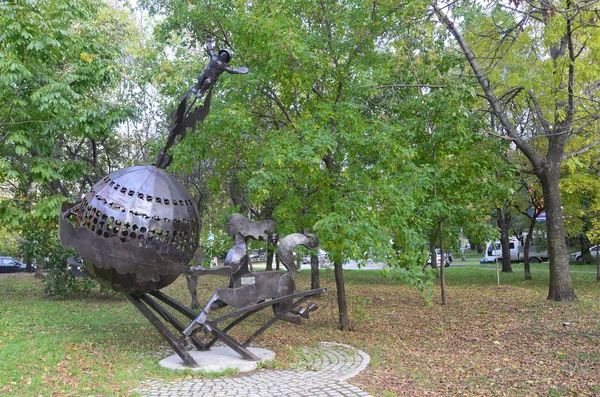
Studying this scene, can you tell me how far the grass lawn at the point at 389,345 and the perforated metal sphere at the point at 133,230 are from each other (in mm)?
1443

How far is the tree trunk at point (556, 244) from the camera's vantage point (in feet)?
43.3

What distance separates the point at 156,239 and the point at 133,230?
13.0 inches

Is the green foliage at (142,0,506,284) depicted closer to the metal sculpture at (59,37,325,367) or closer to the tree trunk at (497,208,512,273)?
the metal sculpture at (59,37,325,367)

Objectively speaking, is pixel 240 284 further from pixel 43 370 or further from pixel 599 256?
pixel 599 256

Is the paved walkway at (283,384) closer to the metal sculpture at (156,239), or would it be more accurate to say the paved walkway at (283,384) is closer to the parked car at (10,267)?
the metal sculpture at (156,239)

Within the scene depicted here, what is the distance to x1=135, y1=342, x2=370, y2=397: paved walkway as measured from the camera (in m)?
6.17

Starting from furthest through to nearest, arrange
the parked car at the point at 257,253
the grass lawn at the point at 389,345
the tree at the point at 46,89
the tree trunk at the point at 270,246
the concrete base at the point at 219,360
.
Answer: the parked car at the point at 257,253 → the tree trunk at the point at 270,246 → the tree at the point at 46,89 → the concrete base at the point at 219,360 → the grass lawn at the point at 389,345

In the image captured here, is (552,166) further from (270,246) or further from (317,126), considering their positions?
(270,246)

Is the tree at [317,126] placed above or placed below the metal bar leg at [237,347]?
above

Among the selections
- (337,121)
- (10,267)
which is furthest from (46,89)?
(10,267)

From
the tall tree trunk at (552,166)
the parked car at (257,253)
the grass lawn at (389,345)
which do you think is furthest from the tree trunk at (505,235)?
the parked car at (257,253)

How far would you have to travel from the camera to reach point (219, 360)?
756 cm

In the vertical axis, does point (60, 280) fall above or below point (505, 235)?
below

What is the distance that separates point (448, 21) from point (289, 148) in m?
6.37
